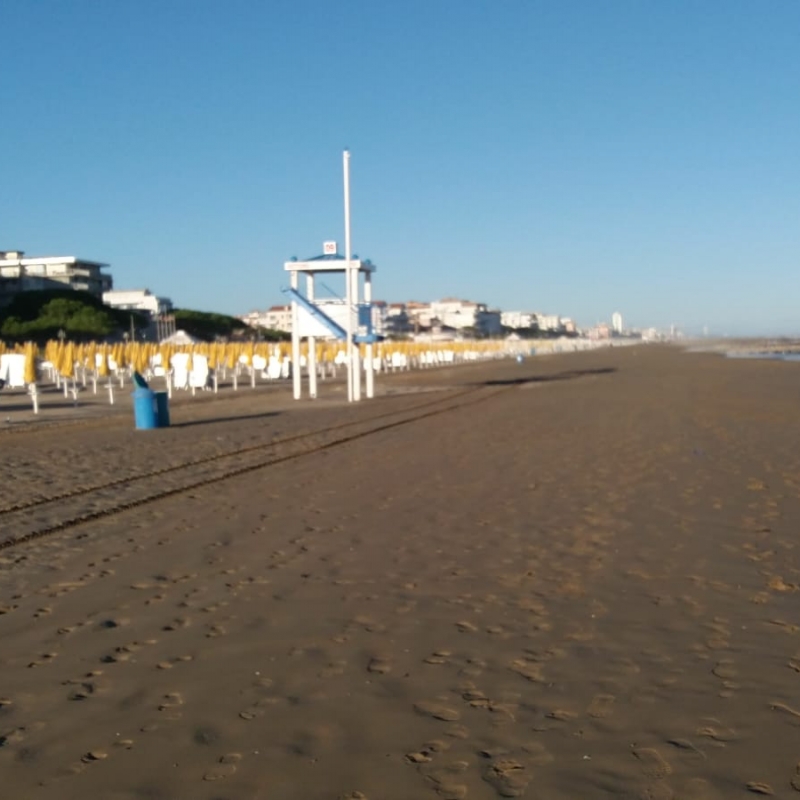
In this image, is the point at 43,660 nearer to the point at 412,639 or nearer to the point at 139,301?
the point at 412,639

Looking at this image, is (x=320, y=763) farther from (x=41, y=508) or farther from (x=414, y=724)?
(x=41, y=508)

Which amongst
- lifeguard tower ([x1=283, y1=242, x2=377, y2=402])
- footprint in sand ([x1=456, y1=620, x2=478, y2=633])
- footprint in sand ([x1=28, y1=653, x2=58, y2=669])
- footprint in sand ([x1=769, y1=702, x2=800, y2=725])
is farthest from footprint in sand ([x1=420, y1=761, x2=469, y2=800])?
lifeguard tower ([x1=283, y1=242, x2=377, y2=402])

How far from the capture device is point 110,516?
29.1ft

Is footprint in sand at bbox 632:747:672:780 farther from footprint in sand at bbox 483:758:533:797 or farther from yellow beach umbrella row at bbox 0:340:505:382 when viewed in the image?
yellow beach umbrella row at bbox 0:340:505:382

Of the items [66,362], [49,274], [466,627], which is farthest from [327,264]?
[49,274]

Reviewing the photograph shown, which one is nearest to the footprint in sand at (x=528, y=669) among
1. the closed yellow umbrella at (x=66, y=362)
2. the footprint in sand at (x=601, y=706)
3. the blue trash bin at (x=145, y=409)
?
the footprint in sand at (x=601, y=706)

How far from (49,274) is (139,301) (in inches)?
577

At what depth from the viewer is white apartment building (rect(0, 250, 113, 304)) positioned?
323 feet

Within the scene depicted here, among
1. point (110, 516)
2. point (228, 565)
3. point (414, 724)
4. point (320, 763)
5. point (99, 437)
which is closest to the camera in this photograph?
point (320, 763)

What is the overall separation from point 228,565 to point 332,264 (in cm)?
1920

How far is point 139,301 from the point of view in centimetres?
11962

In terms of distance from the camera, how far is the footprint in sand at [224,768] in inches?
135

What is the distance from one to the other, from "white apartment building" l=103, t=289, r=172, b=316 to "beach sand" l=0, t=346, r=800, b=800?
344 ft

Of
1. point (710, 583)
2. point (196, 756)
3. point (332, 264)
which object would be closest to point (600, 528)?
point (710, 583)
